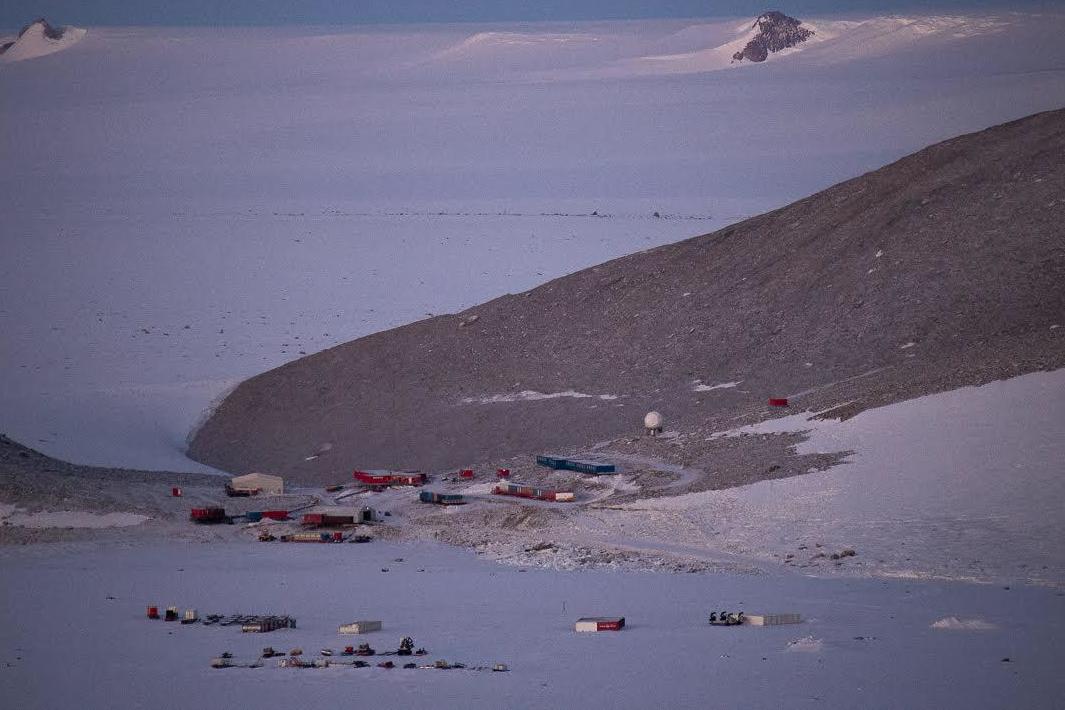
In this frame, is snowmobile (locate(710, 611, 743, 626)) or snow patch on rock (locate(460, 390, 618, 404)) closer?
snowmobile (locate(710, 611, 743, 626))

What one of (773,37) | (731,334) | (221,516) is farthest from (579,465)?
(773,37)

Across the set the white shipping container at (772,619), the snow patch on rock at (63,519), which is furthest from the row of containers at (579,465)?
the white shipping container at (772,619)

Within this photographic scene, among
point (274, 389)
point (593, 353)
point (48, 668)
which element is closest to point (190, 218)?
point (274, 389)

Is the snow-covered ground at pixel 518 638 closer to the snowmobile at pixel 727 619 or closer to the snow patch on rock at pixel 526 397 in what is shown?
the snowmobile at pixel 727 619

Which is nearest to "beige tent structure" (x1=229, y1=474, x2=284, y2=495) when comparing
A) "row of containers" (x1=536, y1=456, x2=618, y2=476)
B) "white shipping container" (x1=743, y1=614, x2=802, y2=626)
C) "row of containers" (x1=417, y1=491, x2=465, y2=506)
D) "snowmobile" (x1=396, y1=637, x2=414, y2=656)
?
"row of containers" (x1=417, y1=491, x2=465, y2=506)

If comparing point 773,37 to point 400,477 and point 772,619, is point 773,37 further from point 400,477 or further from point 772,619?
point 772,619

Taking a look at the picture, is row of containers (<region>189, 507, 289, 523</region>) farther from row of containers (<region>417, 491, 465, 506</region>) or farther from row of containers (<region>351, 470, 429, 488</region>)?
row of containers (<region>351, 470, 429, 488</region>)
